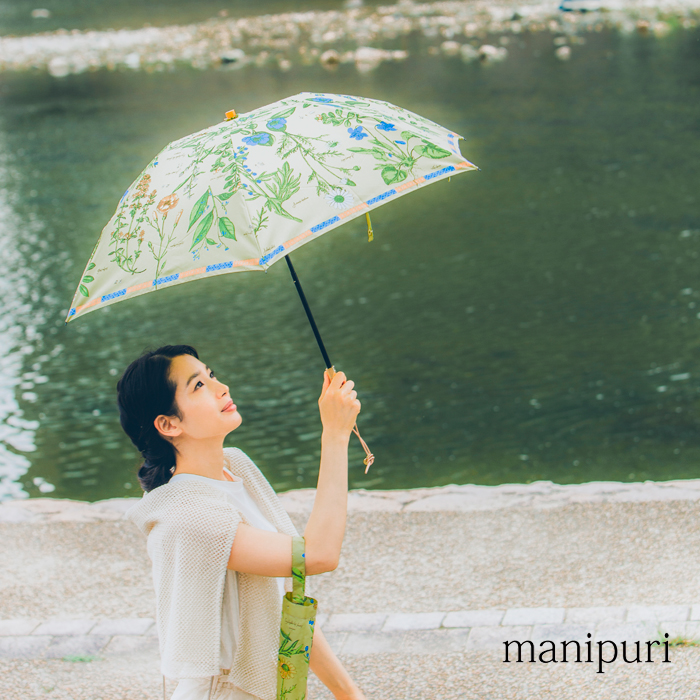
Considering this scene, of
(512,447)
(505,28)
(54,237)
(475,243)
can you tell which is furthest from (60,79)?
(512,447)

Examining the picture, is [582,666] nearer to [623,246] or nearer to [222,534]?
[222,534]

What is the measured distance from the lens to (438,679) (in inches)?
131

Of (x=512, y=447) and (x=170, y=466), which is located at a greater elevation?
(x=170, y=466)

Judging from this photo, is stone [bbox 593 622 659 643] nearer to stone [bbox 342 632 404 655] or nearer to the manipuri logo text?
the manipuri logo text

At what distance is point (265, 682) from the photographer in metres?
2.35

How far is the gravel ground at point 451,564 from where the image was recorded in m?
3.88

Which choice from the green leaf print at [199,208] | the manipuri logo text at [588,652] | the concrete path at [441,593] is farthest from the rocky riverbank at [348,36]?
the green leaf print at [199,208]

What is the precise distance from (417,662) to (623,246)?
7.74 metres

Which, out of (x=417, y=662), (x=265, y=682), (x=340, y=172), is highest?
(x=340, y=172)

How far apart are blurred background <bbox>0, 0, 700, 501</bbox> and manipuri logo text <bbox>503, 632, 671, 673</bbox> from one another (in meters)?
1.88

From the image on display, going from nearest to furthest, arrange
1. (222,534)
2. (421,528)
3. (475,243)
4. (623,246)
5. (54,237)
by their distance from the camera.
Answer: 1. (222,534)
2. (421,528)
3. (623,246)
4. (475,243)
5. (54,237)

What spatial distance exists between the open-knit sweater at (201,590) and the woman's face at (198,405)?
140mm

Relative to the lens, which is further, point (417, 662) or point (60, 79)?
point (60, 79)

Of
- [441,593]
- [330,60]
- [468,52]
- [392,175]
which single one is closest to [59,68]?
[330,60]
